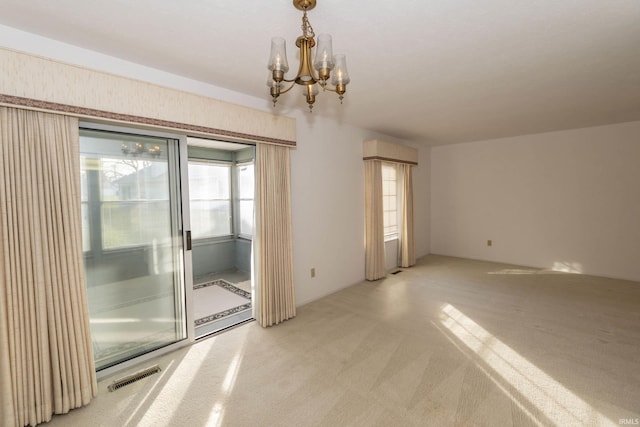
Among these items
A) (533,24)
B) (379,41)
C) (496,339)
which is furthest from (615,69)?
(496,339)

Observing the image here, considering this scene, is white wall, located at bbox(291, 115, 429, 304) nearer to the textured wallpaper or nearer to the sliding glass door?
the textured wallpaper

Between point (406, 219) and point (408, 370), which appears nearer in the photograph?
point (408, 370)

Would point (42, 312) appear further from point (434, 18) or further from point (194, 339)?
point (434, 18)

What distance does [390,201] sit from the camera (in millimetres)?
5465

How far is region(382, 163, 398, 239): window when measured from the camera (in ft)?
17.5

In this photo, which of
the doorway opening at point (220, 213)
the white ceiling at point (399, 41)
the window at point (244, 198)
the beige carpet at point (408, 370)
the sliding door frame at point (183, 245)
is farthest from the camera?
the window at point (244, 198)

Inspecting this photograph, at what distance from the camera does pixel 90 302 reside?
2246 mm

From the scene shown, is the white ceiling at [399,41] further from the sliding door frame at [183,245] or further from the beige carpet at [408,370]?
the beige carpet at [408,370]

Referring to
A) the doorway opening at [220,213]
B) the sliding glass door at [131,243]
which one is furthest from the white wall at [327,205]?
the sliding glass door at [131,243]

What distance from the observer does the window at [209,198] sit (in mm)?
5105

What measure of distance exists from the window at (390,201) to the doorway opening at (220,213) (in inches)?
95.2

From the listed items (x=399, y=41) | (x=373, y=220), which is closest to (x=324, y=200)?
(x=373, y=220)

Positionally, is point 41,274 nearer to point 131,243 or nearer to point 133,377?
point 131,243

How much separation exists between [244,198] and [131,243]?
9.91ft
